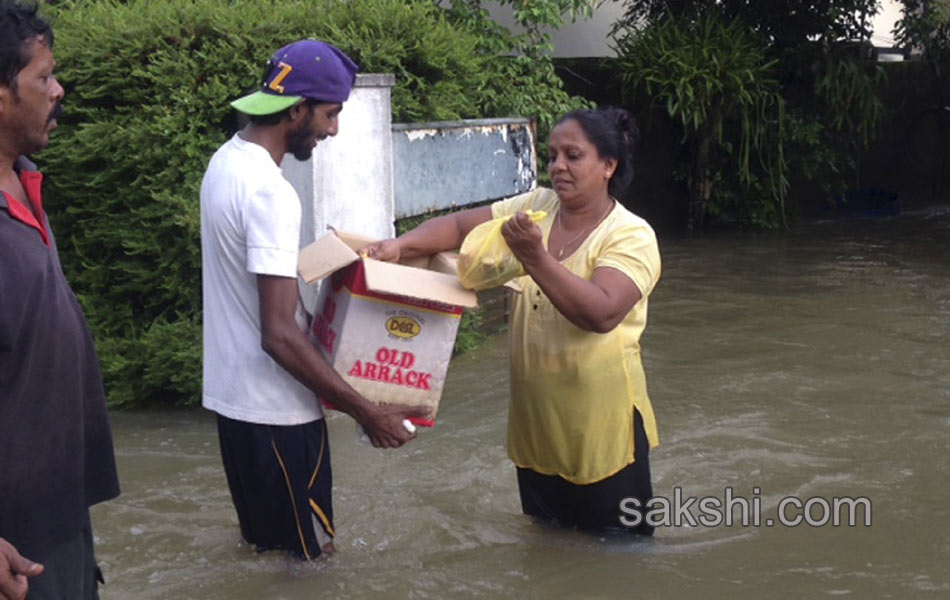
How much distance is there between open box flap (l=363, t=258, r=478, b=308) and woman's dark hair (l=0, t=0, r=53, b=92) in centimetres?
119

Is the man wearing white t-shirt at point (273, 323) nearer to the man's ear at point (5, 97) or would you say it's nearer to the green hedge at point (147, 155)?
the man's ear at point (5, 97)

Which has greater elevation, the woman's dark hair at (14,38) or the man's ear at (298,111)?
the woman's dark hair at (14,38)

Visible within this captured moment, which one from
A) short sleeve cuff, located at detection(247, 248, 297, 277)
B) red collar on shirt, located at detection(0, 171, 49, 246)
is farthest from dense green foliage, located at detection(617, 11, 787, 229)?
red collar on shirt, located at detection(0, 171, 49, 246)

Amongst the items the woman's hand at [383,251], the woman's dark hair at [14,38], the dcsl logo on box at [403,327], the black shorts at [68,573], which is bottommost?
the black shorts at [68,573]

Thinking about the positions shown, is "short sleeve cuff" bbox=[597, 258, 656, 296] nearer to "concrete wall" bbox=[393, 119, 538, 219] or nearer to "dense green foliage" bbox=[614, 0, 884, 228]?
"concrete wall" bbox=[393, 119, 538, 219]

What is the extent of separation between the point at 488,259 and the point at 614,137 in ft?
2.14

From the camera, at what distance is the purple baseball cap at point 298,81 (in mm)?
3451

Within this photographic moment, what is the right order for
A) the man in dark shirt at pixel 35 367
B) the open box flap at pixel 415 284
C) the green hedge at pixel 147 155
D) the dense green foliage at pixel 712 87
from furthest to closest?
1. the dense green foliage at pixel 712 87
2. the green hedge at pixel 147 155
3. the open box flap at pixel 415 284
4. the man in dark shirt at pixel 35 367

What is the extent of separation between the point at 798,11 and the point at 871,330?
223 inches

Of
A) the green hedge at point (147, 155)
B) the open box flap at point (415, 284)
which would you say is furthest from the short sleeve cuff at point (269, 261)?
the green hedge at point (147, 155)

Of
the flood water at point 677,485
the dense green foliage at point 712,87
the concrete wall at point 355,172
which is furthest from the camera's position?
the dense green foliage at point 712,87

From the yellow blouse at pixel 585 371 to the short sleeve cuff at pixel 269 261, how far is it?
0.81 m

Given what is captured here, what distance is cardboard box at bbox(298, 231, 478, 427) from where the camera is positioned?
11.3ft

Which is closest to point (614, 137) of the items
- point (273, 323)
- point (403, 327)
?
point (403, 327)
